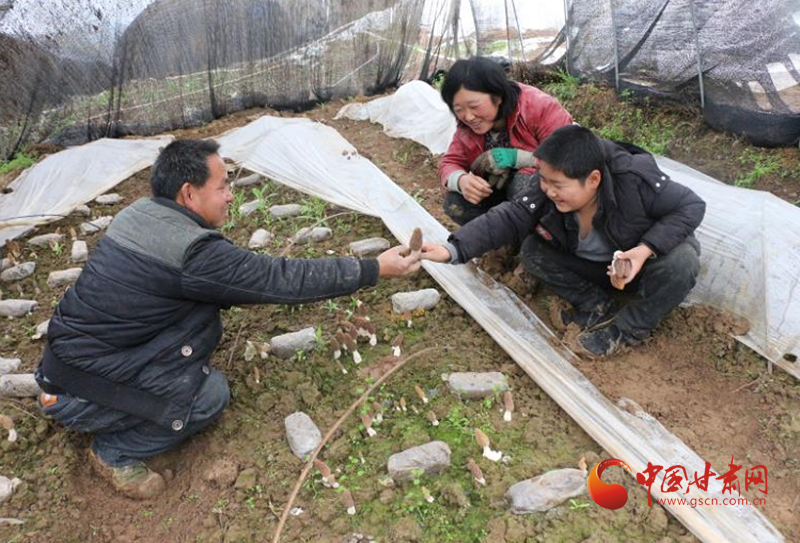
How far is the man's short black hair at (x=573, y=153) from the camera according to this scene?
104 inches

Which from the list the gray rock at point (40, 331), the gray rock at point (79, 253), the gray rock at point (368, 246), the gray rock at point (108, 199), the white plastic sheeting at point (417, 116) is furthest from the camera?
the white plastic sheeting at point (417, 116)

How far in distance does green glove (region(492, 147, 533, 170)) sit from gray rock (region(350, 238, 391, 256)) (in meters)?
0.98

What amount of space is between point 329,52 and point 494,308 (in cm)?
523

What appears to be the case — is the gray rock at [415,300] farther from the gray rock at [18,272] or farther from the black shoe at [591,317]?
the gray rock at [18,272]

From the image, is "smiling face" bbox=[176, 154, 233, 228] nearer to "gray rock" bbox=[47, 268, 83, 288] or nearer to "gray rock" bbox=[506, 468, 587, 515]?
"gray rock" bbox=[506, 468, 587, 515]

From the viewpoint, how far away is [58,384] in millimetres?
2453

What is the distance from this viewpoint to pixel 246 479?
97.2 inches

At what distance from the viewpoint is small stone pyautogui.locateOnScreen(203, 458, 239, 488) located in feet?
8.12

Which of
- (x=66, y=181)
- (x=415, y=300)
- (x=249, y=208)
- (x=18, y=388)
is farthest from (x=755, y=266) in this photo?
(x=66, y=181)

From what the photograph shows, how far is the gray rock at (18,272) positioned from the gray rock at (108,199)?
1.03m

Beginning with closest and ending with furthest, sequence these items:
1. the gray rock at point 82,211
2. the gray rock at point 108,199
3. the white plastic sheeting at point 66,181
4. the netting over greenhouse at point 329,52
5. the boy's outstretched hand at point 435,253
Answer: the boy's outstretched hand at point 435,253 → the netting over greenhouse at point 329,52 → the white plastic sheeting at point 66,181 → the gray rock at point 82,211 → the gray rock at point 108,199

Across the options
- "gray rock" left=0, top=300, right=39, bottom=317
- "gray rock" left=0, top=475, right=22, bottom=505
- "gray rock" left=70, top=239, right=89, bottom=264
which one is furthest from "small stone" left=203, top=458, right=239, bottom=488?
"gray rock" left=70, top=239, right=89, bottom=264

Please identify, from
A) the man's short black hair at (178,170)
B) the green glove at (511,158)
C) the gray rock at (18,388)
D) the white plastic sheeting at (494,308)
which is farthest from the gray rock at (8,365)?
the green glove at (511,158)

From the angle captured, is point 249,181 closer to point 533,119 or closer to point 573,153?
point 533,119
